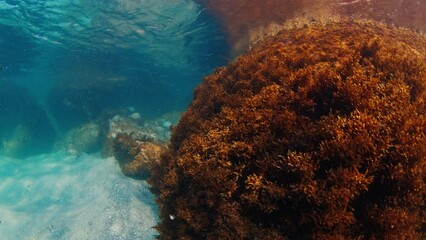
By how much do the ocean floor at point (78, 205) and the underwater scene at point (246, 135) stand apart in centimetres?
7

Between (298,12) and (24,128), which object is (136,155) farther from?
(24,128)

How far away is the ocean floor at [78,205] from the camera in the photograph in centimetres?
1004

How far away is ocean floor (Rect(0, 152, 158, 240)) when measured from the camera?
1004 centimetres

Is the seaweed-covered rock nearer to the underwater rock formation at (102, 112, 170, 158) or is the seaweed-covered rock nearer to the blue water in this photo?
the blue water

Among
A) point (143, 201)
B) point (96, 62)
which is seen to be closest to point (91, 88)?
point (96, 62)

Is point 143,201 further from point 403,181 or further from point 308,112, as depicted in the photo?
point 403,181

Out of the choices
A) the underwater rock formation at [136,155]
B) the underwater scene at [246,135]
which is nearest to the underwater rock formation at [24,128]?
the underwater scene at [246,135]

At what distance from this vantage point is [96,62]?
93.6 feet

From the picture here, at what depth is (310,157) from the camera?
369 centimetres

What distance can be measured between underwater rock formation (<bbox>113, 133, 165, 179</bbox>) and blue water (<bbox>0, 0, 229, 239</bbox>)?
58cm

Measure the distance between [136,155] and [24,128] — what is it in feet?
63.0

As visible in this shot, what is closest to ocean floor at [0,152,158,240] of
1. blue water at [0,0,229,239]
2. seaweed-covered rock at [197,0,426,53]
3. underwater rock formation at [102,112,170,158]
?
blue water at [0,0,229,239]

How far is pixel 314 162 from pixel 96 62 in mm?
28483

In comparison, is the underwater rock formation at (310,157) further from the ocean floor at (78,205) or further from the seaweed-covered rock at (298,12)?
the seaweed-covered rock at (298,12)
